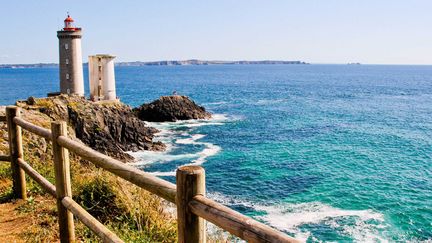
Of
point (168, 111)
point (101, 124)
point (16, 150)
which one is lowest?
point (168, 111)

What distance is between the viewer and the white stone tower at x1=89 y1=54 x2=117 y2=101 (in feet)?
153

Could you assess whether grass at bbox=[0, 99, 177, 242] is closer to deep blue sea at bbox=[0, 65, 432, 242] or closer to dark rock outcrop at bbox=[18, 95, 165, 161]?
deep blue sea at bbox=[0, 65, 432, 242]

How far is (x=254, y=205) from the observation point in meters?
21.0

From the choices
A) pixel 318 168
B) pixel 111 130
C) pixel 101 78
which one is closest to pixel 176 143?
pixel 111 130

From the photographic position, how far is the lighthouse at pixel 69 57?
1671 inches

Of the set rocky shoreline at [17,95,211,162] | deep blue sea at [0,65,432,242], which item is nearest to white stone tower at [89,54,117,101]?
rocky shoreline at [17,95,211,162]

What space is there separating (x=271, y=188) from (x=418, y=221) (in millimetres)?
7917

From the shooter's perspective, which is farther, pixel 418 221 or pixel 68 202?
pixel 418 221

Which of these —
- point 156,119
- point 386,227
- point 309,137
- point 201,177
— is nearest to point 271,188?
point 386,227

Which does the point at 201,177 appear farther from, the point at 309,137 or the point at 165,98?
the point at 165,98

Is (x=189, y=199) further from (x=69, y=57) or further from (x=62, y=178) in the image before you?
(x=69, y=57)

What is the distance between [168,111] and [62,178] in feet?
141

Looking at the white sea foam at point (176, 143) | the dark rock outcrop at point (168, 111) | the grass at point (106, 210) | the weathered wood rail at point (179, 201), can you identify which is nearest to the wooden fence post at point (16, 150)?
the grass at point (106, 210)

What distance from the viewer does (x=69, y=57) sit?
140 feet
